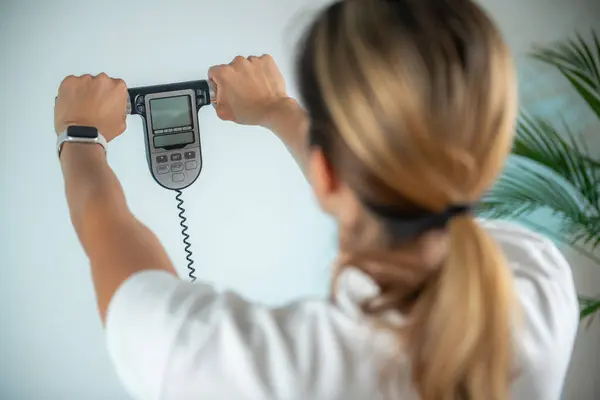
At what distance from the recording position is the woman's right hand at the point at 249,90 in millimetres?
1034

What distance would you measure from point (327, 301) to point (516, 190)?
0.95 meters

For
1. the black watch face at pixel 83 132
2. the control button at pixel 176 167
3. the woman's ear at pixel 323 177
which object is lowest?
the woman's ear at pixel 323 177

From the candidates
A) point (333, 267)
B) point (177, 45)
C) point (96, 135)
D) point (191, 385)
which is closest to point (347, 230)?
point (333, 267)

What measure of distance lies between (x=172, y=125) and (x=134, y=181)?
10.7 inches

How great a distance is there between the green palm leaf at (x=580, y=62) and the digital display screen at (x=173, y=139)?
0.84 meters

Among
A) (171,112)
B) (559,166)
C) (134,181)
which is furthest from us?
(559,166)

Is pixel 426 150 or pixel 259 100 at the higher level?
pixel 259 100

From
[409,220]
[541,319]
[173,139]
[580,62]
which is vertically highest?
[580,62]

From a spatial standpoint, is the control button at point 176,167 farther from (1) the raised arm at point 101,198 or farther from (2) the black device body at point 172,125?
(1) the raised arm at point 101,198

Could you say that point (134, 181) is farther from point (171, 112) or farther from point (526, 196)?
point (526, 196)

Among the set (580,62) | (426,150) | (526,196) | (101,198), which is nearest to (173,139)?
(101,198)

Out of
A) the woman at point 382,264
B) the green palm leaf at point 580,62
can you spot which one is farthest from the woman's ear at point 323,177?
the green palm leaf at point 580,62

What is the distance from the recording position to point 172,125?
1.01 m

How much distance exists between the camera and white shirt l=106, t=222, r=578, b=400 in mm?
540
